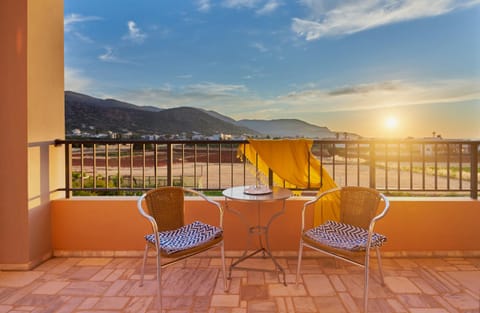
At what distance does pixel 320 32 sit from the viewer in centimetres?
540

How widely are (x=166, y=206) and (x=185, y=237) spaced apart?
15.7 inches

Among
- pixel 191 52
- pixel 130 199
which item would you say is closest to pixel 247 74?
pixel 191 52

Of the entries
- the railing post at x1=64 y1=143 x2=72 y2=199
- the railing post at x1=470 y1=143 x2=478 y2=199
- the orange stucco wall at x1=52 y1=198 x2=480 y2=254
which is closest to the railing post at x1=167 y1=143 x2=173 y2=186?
the orange stucco wall at x1=52 y1=198 x2=480 y2=254

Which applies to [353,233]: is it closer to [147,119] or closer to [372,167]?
[372,167]

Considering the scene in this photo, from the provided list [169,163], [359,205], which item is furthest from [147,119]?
[359,205]

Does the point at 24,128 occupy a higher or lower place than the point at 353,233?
higher

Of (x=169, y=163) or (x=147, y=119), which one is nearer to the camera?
(x=169, y=163)

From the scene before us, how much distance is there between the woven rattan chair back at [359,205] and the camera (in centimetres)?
216

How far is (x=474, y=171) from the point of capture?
109 inches

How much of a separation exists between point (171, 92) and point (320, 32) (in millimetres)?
3501

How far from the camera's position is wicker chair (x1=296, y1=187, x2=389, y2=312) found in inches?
69.4

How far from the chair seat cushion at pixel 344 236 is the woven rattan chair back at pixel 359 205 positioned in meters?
0.08

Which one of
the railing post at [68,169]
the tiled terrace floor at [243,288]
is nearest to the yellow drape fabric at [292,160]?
the tiled terrace floor at [243,288]

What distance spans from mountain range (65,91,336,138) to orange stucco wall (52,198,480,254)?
2436 millimetres
